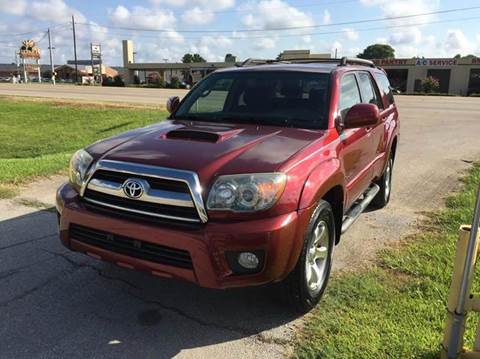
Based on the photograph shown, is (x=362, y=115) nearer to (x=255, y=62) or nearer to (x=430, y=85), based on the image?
(x=255, y=62)

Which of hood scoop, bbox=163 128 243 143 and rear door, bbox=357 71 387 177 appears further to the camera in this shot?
rear door, bbox=357 71 387 177

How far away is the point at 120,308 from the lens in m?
3.61

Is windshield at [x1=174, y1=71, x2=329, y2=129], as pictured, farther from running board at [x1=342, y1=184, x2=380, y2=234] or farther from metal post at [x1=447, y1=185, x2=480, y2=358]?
metal post at [x1=447, y1=185, x2=480, y2=358]

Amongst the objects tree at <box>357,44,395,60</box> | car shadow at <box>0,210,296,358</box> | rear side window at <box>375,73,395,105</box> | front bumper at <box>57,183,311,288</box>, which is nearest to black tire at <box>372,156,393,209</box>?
rear side window at <box>375,73,395,105</box>

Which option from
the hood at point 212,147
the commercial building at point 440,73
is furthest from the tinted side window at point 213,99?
the commercial building at point 440,73

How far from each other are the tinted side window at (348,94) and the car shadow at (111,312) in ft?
5.88

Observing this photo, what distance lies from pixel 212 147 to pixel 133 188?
63 cm

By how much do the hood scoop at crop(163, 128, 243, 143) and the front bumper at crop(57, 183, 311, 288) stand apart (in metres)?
0.81

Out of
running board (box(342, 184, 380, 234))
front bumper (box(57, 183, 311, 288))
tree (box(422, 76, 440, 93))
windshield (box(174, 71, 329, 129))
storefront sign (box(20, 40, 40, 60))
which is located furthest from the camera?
storefront sign (box(20, 40, 40, 60))

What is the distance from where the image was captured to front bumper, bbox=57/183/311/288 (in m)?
2.97

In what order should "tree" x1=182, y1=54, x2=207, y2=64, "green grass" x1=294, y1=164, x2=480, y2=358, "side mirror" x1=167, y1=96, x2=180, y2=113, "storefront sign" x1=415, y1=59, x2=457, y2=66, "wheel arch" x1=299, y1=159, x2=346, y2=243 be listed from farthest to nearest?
"tree" x1=182, y1=54, x2=207, y2=64 → "storefront sign" x1=415, y1=59, x2=457, y2=66 → "side mirror" x1=167, y1=96, x2=180, y2=113 → "wheel arch" x1=299, y1=159, x2=346, y2=243 → "green grass" x1=294, y1=164, x2=480, y2=358

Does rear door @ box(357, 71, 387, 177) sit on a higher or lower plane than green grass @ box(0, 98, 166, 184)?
higher

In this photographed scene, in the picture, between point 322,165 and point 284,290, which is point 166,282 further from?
point 322,165

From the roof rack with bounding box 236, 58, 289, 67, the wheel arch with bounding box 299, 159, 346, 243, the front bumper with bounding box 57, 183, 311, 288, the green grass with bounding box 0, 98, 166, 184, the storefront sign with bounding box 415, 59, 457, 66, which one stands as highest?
the storefront sign with bounding box 415, 59, 457, 66
